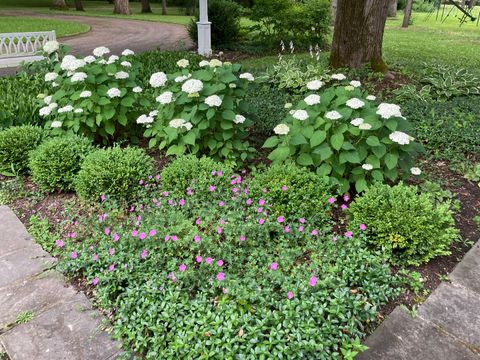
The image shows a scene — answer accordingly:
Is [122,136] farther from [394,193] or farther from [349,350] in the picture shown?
[349,350]

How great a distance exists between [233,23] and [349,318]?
1074 centimetres

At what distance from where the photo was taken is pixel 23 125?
13.4 ft

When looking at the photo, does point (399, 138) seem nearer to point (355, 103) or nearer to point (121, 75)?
point (355, 103)

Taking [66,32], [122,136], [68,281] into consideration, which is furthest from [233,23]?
[68,281]

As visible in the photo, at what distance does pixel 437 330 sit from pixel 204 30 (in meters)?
9.20

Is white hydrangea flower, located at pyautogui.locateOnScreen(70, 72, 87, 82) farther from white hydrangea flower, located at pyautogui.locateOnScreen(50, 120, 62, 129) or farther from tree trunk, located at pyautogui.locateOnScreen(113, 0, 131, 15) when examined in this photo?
tree trunk, located at pyautogui.locateOnScreen(113, 0, 131, 15)

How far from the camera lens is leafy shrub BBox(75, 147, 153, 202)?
10.3 ft

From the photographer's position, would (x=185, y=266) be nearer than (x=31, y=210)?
Yes

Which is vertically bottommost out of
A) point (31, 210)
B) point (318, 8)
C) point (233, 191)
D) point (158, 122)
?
point (31, 210)

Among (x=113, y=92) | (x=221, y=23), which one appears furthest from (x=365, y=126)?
(x=221, y=23)

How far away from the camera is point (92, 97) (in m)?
3.82

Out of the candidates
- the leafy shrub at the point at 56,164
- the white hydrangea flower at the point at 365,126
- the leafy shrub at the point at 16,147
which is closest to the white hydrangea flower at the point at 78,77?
the leafy shrub at the point at 56,164

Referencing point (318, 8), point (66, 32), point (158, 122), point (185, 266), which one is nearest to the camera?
point (185, 266)

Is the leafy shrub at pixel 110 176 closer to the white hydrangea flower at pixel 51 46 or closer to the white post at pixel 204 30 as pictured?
the white hydrangea flower at pixel 51 46
